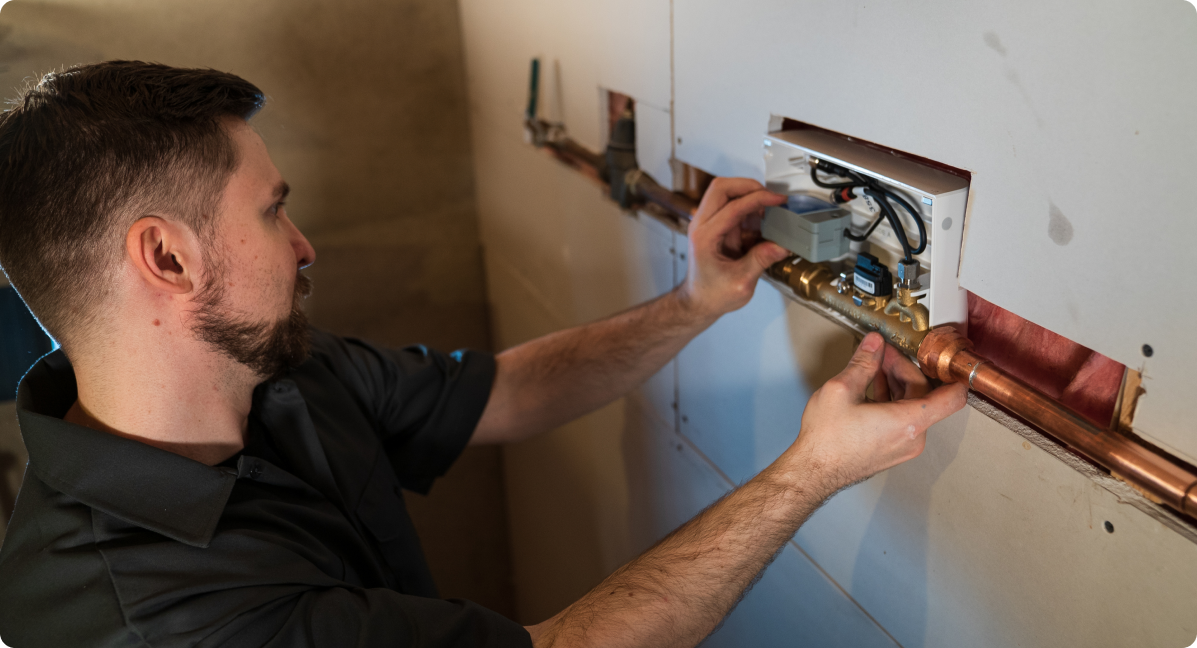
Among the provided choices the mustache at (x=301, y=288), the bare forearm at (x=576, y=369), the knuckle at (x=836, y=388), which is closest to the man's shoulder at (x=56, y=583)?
the mustache at (x=301, y=288)

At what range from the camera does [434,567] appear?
243 centimetres

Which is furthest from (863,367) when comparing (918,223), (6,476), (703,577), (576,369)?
(6,476)

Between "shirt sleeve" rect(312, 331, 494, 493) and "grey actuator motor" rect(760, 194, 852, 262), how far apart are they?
0.52 meters

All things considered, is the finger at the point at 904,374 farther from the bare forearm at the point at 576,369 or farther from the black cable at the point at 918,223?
the bare forearm at the point at 576,369

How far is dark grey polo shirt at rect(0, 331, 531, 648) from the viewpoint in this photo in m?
0.71

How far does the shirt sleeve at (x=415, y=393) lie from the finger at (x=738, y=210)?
1.43ft

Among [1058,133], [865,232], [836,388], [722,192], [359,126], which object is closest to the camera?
[1058,133]

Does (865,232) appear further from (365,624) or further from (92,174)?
(92,174)

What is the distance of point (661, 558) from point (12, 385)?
1482 mm

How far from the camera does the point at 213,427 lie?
91 cm

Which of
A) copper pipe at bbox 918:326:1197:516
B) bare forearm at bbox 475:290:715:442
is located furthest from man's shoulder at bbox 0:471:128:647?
copper pipe at bbox 918:326:1197:516

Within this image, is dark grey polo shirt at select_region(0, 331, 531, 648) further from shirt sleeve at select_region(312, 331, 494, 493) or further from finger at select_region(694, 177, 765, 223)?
finger at select_region(694, 177, 765, 223)

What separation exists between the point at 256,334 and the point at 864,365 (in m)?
0.68

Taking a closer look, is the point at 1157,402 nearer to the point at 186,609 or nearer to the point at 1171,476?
the point at 1171,476
